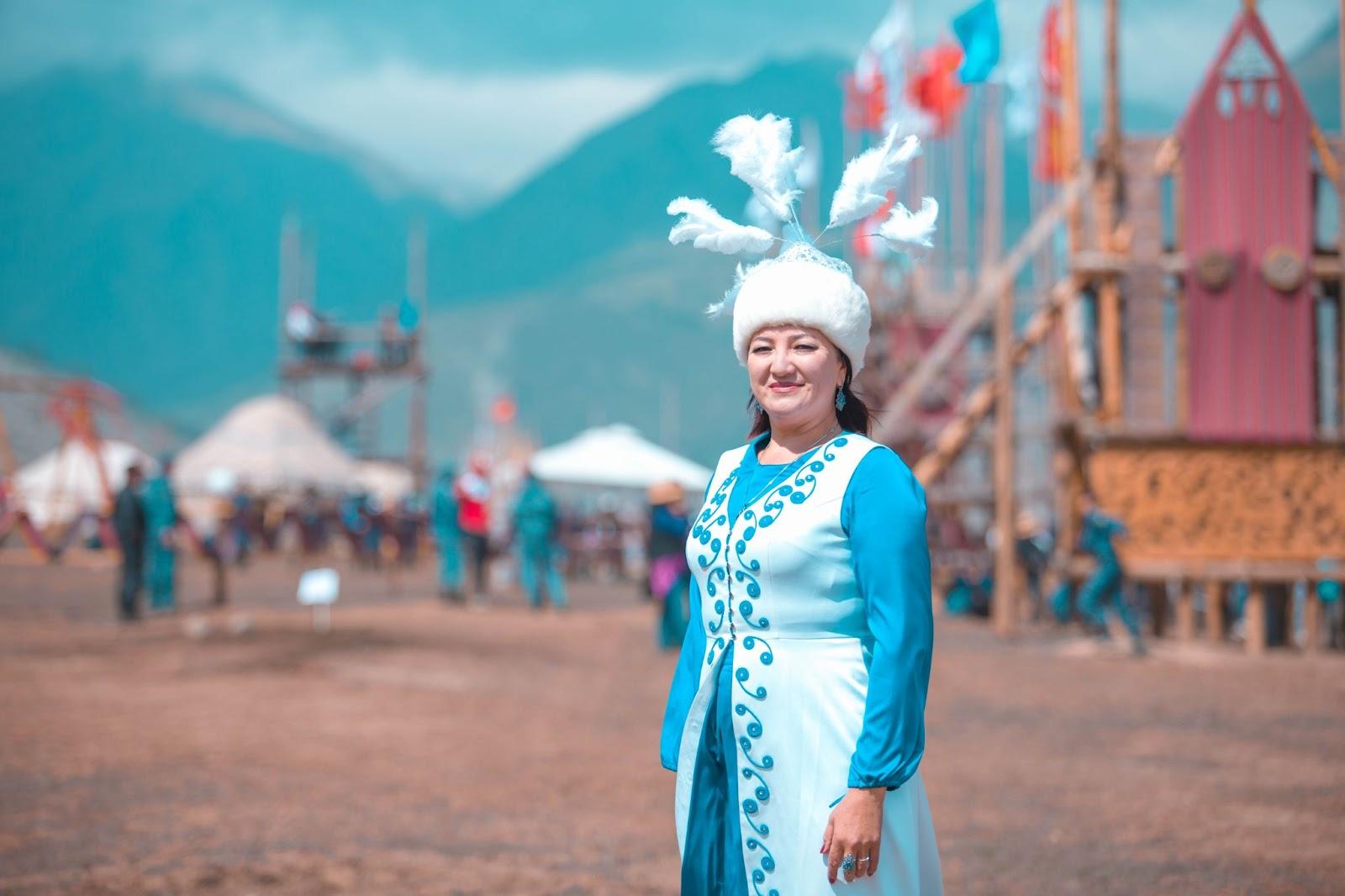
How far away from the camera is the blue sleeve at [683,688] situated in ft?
10.2

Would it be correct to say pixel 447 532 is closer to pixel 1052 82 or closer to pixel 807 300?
pixel 1052 82

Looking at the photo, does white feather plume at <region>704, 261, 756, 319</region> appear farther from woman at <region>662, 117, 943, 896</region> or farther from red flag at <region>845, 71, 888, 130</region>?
red flag at <region>845, 71, 888, 130</region>

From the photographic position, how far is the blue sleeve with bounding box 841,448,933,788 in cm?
271

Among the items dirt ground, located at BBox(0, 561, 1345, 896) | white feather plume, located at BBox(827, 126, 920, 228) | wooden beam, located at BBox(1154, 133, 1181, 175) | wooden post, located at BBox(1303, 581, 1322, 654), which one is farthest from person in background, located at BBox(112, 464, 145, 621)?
white feather plume, located at BBox(827, 126, 920, 228)

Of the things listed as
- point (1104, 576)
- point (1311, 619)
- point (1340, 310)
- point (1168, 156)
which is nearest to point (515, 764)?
point (1104, 576)

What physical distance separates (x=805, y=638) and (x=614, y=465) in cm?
2108

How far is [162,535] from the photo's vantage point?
16047 millimetres

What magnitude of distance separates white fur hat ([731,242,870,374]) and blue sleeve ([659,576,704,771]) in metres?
0.60

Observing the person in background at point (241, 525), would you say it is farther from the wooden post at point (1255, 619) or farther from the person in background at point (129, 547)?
the wooden post at point (1255, 619)

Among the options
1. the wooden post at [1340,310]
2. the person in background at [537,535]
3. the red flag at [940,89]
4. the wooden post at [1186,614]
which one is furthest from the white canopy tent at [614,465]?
the wooden post at [1340,310]

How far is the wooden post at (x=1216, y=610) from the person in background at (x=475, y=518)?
904 cm

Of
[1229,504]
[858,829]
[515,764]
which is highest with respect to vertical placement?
[1229,504]

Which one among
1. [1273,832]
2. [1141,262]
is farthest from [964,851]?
[1141,262]

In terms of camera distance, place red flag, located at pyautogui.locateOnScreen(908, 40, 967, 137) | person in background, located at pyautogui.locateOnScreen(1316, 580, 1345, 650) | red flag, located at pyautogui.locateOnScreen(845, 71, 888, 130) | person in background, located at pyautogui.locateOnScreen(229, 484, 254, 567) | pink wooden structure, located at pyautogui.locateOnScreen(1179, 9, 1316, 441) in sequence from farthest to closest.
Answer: person in background, located at pyautogui.locateOnScreen(229, 484, 254, 567)
red flag, located at pyautogui.locateOnScreen(908, 40, 967, 137)
red flag, located at pyautogui.locateOnScreen(845, 71, 888, 130)
person in background, located at pyautogui.locateOnScreen(1316, 580, 1345, 650)
pink wooden structure, located at pyautogui.locateOnScreen(1179, 9, 1316, 441)
